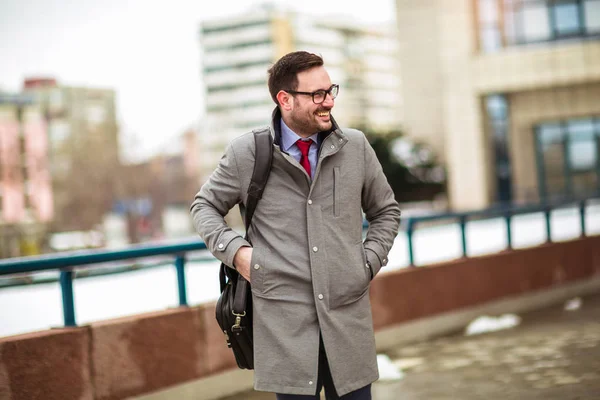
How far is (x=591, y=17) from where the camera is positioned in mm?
37281

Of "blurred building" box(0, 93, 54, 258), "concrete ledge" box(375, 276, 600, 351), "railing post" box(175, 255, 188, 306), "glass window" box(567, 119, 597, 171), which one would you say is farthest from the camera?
"blurred building" box(0, 93, 54, 258)

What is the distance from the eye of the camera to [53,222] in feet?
295

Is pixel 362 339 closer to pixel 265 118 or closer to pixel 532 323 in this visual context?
pixel 532 323

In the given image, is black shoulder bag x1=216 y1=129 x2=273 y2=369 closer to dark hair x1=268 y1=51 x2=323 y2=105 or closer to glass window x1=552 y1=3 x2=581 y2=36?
dark hair x1=268 y1=51 x2=323 y2=105

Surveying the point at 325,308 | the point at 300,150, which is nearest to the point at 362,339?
the point at 325,308

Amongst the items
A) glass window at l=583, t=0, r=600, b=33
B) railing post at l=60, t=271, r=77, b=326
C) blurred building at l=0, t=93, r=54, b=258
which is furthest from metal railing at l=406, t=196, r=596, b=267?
blurred building at l=0, t=93, r=54, b=258

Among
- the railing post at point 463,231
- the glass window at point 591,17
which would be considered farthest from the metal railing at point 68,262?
the glass window at point 591,17

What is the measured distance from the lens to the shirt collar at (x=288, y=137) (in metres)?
3.52

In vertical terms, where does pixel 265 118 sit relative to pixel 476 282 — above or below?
above

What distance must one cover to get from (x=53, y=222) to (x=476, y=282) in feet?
279

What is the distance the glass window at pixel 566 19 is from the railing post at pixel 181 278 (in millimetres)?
34389

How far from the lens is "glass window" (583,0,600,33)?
1458 inches

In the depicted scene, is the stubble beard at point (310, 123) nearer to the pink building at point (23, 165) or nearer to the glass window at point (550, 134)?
the glass window at point (550, 134)

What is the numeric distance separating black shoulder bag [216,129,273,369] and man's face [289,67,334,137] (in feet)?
0.61
